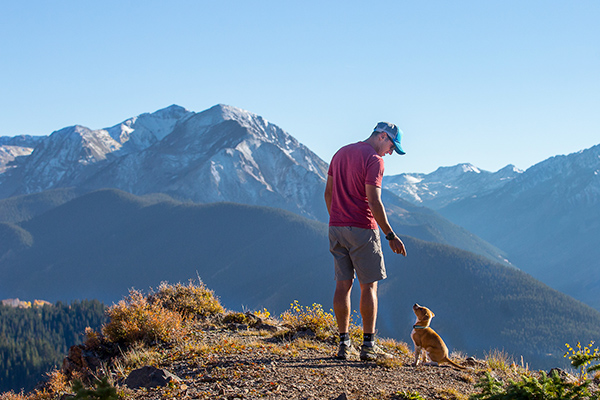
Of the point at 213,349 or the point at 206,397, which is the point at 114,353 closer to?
the point at 213,349

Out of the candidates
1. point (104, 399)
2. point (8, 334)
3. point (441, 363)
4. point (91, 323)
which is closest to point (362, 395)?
point (441, 363)

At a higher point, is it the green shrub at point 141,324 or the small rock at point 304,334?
the green shrub at point 141,324

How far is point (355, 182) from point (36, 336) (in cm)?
16027

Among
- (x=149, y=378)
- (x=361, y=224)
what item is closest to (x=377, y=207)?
(x=361, y=224)

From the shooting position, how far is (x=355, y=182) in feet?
23.8

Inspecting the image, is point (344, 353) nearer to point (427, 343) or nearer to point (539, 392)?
point (427, 343)

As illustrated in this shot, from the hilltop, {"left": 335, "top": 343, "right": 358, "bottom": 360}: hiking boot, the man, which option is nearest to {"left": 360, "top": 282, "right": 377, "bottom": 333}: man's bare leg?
the man

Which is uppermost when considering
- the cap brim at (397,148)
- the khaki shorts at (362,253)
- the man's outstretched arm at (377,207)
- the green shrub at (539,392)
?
the cap brim at (397,148)

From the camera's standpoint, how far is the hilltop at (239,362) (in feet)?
19.3

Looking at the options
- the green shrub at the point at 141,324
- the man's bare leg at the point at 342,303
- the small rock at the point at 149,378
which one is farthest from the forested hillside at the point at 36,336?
the man's bare leg at the point at 342,303

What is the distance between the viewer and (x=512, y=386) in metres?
4.80

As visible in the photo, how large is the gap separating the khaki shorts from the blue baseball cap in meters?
1.16

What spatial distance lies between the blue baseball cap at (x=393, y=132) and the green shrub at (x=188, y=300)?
4851mm

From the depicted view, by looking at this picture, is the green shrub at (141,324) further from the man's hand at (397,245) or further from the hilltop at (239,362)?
the man's hand at (397,245)
